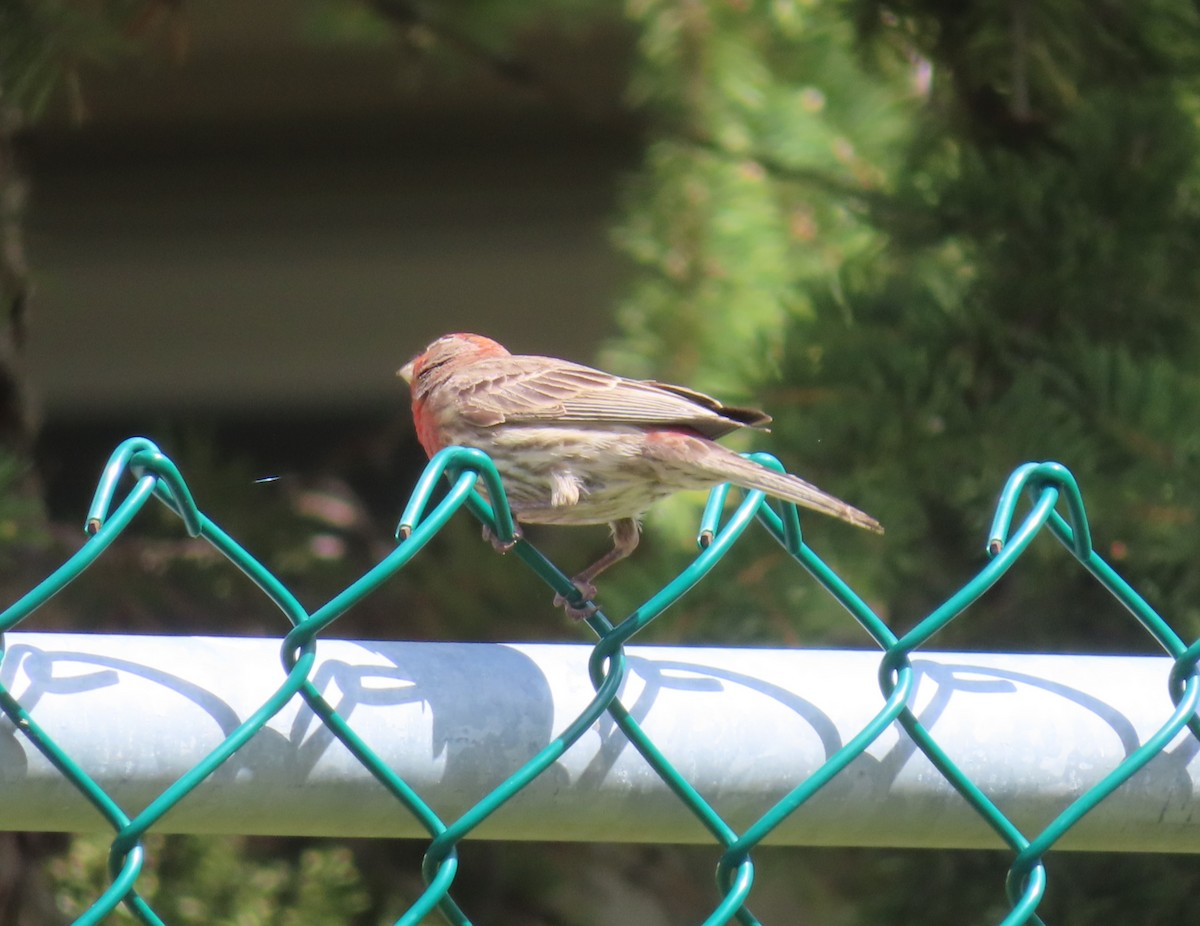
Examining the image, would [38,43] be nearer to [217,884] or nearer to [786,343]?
[786,343]

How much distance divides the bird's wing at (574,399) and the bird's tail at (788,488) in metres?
0.08

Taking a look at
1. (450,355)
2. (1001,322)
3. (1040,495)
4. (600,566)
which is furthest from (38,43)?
(1040,495)

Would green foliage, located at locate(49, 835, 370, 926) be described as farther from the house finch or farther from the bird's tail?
the bird's tail

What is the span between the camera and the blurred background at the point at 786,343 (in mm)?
2652

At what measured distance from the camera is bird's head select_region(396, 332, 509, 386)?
2.99 meters

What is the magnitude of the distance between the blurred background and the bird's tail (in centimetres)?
69

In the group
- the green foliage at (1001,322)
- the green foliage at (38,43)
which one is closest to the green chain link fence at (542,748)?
the green foliage at (1001,322)

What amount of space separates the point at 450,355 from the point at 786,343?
71 centimetres

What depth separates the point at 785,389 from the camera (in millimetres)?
2775

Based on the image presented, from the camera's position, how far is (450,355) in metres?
3.06

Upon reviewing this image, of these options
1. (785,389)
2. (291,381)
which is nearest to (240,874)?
(785,389)

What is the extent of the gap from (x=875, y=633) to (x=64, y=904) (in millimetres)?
1961

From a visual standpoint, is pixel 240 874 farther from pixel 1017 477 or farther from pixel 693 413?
pixel 1017 477

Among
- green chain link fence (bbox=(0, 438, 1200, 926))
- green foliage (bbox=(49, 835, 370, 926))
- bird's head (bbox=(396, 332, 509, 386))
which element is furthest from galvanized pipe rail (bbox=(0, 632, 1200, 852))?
green foliage (bbox=(49, 835, 370, 926))
